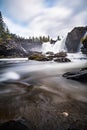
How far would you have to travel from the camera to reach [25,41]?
93.9 metres

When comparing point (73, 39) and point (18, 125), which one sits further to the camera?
point (73, 39)

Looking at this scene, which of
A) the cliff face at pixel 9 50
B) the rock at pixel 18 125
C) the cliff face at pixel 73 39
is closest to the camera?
the rock at pixel 18 125

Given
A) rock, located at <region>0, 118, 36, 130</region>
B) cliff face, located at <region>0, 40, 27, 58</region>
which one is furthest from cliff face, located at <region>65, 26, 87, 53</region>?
rock, located at <region>0, 118, 36, 130</region>

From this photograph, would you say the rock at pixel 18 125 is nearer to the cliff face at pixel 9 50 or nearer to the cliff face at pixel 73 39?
the cliff face at pixel 9 50

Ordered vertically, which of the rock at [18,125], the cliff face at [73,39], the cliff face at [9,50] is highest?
the cliff face at [73,39]

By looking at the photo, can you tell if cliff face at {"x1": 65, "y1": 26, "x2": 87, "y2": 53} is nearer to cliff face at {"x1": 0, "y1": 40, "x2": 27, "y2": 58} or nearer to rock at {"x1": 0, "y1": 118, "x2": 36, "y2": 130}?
cliff face at {"x1": 0, "y1": 40, "x2": 27, "y2": 58}

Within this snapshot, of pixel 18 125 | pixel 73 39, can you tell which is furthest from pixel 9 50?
pixel 73 39

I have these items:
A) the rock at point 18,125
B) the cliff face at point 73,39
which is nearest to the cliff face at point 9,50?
the cliff face at point 73,39

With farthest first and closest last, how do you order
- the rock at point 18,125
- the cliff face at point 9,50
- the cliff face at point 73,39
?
the cliff face at point 73,39 → the cliff face at point 9,50 → the rock at point 18,125

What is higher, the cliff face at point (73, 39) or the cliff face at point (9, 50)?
the cliff face at point (73, 39)

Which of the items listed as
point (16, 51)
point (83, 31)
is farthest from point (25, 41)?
point (16, 51)

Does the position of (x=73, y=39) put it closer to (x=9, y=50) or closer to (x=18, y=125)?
(x=9, y=50)

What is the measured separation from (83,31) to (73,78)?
65.6 metres

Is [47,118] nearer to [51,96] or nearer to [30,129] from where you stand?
Result: [30,129]
